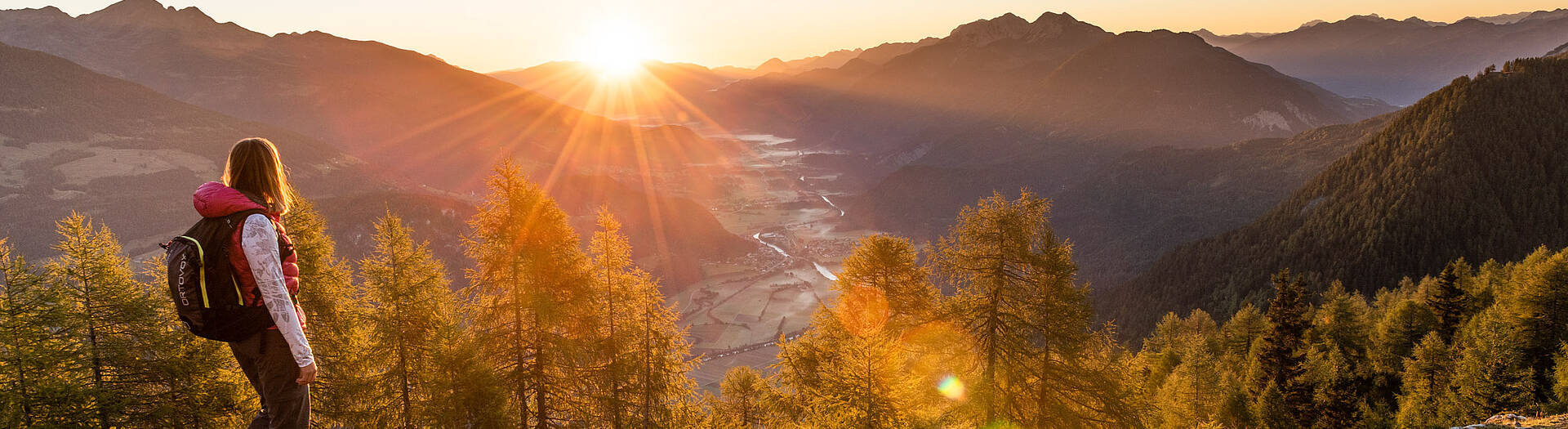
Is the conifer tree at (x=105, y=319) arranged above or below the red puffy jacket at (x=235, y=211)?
below

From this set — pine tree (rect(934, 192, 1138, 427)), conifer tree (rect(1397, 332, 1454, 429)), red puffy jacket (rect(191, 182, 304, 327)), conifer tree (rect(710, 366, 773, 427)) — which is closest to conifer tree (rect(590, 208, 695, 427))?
pine tree (rect(934, 192, 1138, 427))

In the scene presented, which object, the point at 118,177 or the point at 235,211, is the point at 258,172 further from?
the point at 118,177

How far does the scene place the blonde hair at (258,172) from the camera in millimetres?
6250

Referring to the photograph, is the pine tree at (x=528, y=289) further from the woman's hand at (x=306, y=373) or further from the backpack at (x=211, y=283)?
the backpack at (x=211, y=283)

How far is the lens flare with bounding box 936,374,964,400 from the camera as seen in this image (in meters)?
16.8

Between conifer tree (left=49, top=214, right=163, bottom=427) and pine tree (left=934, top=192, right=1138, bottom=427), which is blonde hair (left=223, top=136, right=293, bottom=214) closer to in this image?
pine tree (left=934, top=192, right=1138, bottom=427)

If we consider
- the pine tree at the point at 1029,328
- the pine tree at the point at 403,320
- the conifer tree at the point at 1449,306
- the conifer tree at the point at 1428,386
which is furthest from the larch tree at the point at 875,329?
the conifer tree at the point at 1449,306

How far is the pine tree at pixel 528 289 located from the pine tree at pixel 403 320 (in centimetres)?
212

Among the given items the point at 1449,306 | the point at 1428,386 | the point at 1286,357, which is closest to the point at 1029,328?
the point at 1286,357

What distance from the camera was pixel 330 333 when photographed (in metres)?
17.9

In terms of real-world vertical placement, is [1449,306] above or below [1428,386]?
above

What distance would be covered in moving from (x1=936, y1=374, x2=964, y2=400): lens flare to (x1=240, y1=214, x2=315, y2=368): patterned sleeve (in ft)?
47.4

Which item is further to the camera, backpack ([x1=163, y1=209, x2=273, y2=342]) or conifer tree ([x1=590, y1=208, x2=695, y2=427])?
conifer tree ([x1=590, y1=208, x2=695, y2=427])

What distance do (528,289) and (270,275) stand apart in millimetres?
10788
